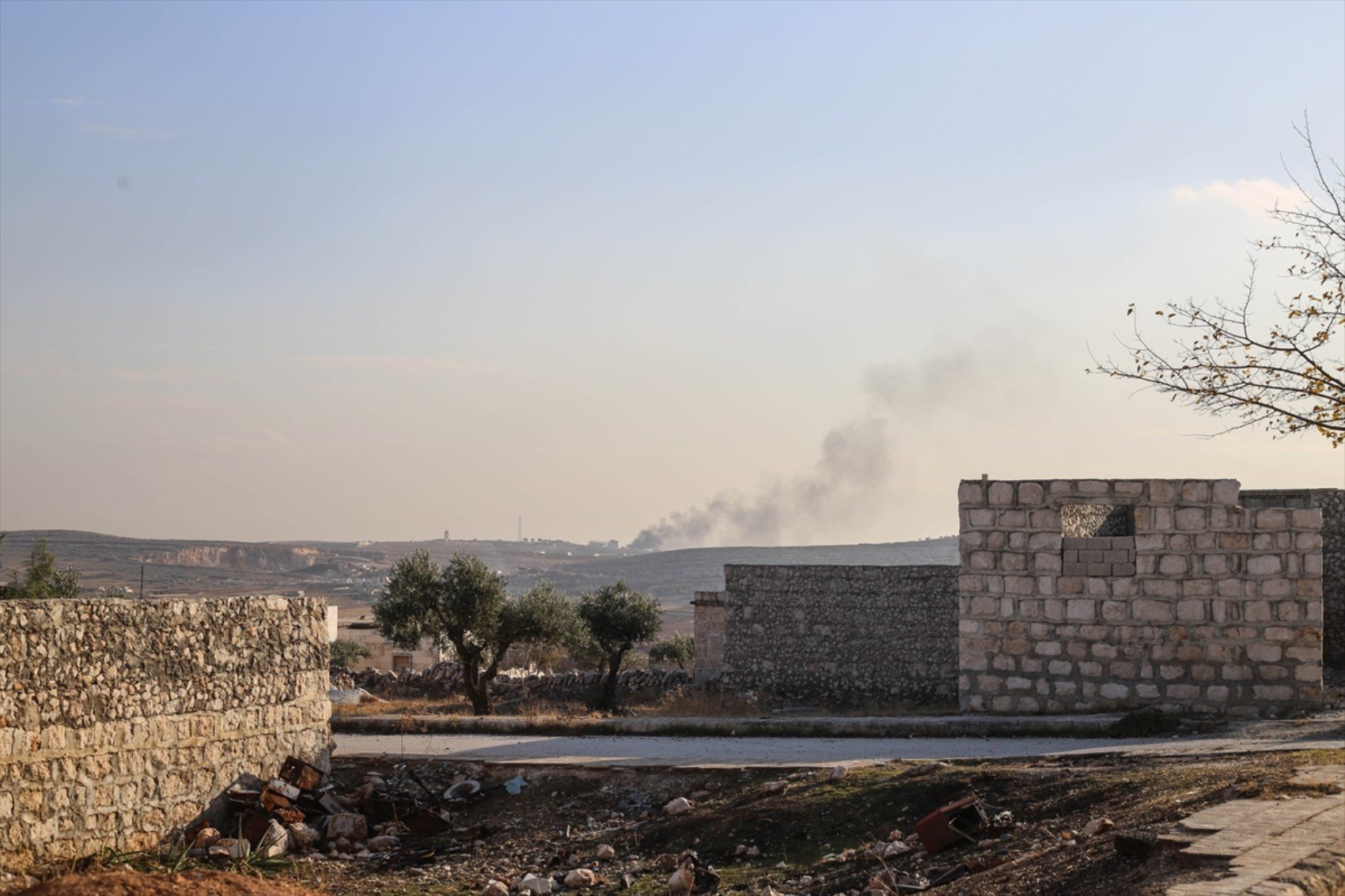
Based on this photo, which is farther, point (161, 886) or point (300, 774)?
point (300, 774)

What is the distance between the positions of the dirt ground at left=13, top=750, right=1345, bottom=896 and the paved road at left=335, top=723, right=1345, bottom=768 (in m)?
0.50

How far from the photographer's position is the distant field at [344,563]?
9969 centimetres

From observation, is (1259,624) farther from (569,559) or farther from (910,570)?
(569,559)

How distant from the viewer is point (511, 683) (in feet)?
106

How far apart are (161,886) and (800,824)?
503 centimetres

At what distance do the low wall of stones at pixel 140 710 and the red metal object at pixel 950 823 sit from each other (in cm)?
653

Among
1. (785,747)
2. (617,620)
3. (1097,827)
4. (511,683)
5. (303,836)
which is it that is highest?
(617,620)

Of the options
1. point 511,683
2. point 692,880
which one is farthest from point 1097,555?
point 511,683

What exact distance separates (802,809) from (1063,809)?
2293mm

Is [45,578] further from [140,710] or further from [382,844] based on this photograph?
[382,844]

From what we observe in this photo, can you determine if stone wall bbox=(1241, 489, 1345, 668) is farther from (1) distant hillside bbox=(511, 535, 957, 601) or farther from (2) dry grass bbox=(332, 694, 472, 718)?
(1) distant hillside bbox=(511, 535, 957, 601)

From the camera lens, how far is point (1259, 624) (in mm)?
15406

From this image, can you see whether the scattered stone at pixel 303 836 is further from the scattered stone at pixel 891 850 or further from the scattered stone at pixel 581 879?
the scattered stone at pixel 891 850

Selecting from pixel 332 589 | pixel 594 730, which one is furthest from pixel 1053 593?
pixel 332 589
